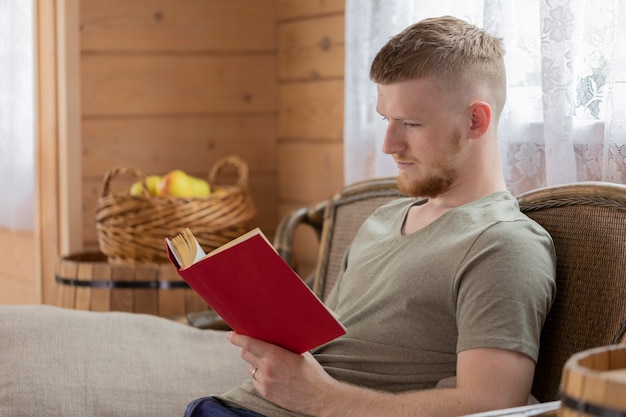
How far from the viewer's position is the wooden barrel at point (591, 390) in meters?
0.71

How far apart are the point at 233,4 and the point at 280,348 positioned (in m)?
1.84

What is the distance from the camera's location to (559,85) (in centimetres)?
164

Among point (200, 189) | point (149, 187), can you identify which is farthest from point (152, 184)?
point (200, 189)

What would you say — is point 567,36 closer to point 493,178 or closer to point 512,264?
point 493,178

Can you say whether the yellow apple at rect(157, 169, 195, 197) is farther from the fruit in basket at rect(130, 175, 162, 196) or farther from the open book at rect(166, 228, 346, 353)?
the open book at rect(166, 228, 346, 353)

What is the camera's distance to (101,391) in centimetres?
157

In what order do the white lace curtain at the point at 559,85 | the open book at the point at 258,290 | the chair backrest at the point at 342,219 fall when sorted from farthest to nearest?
the chair backrest at the point at 342,219
the white lace curtain at the point at 559,85
the open book at the point at 258,290

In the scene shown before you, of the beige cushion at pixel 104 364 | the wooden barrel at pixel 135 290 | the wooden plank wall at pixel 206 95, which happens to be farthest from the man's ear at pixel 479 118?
the wooden plank wall at pixel 206 95

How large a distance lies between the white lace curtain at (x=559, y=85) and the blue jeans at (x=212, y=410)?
688 mm

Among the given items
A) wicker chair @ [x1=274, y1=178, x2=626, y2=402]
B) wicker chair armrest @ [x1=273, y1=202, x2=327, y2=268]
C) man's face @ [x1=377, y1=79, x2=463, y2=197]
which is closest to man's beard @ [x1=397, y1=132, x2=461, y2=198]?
man's face @ [x1=377, y1=79, x2=463, y2=197]

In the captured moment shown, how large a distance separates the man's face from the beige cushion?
1.77 feet

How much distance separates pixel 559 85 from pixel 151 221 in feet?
3.71

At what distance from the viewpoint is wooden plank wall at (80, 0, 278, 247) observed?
9.27 feet

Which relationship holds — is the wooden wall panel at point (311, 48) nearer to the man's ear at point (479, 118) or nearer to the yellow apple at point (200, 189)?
the yellow apple at point (200, 189)
